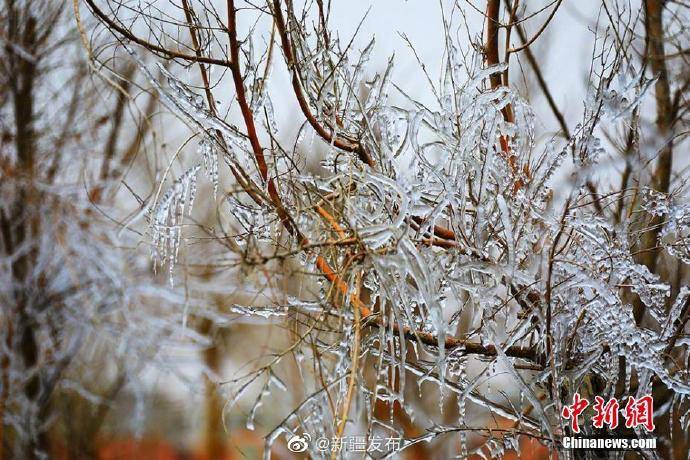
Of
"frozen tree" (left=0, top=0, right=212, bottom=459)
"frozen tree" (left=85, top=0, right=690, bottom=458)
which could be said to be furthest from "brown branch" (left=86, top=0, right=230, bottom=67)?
"frozen tree" (left=0, top=0, right=212, bottom=459)

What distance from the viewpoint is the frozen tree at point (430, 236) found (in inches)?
71.2

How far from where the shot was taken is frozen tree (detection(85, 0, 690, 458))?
1.81 metres

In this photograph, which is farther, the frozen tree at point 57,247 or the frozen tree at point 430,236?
the frozen tree at point 57,247

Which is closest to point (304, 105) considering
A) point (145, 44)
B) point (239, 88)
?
point (239, 88)

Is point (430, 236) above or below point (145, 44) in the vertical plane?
below

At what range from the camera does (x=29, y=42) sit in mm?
6012

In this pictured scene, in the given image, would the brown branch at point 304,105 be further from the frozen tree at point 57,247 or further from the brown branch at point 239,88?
the frozen tree at point 57,247

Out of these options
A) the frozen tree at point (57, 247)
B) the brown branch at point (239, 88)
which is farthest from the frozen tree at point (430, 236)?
the frozen tree at point (57, 247)

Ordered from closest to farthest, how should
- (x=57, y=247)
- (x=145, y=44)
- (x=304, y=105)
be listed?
(x=145, y=44) → (x=304, y=105) → (x=57, y=247)

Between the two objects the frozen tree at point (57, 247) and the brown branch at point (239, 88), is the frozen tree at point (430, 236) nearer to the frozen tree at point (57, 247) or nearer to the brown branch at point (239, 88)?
the brown branch at point (239, 88)

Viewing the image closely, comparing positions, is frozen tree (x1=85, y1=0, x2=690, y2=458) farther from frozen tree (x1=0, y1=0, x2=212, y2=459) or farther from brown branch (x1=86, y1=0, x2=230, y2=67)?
frozen tree (x1=0, y1=0, x2=212, y2=459)

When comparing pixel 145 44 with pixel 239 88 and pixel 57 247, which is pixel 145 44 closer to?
pixel 239 88

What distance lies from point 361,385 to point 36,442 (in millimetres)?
4906

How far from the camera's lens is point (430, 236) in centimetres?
194
